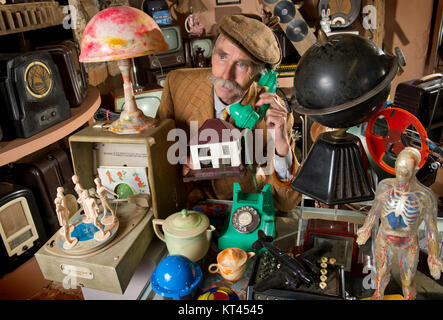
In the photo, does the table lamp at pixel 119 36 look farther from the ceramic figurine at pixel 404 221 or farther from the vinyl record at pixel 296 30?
the vinyl record at pixel 296 30

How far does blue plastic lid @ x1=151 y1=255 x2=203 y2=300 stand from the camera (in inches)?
38.8

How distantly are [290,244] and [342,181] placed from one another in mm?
581

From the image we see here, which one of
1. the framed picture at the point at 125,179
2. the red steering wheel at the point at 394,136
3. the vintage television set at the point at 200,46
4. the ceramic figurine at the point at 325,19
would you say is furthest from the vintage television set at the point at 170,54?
the red steering wheel at the point at 394,136

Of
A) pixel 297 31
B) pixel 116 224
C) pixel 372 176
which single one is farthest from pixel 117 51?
pixel 297 31

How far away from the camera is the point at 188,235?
1094 mm

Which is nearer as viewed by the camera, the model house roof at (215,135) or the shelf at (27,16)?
the model house roof at (215,135)

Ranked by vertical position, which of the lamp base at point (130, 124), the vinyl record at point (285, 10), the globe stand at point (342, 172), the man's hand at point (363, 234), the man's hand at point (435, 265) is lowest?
the man's hand at point (435, 265)

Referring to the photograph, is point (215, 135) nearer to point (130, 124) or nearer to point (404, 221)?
point (130, 124)

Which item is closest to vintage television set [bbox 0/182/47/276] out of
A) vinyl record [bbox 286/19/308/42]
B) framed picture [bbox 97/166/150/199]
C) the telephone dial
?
framed picture [bbox 97/166/150/199]

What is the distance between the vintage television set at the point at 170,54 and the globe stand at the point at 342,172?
2703 mm

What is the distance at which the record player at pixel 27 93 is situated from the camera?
4.18ft

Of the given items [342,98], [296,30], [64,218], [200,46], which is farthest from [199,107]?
[296,30]
